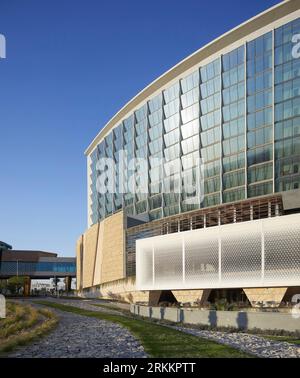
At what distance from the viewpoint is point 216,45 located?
244 ft

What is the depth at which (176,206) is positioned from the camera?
82.4 metres

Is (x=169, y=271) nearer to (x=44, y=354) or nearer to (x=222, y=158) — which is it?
(x=222, y=158)

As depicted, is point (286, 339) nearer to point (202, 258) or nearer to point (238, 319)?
point (238, 319)

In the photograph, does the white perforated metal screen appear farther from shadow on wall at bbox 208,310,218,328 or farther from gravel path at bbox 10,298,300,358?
gravel path at bbox 10,298,300,358

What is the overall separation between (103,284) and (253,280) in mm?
52750

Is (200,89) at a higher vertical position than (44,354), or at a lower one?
higher

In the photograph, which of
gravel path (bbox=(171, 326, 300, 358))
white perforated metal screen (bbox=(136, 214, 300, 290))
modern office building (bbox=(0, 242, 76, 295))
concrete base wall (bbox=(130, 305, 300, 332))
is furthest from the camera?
modern office building (bbox=(0, 242, 76, 295))

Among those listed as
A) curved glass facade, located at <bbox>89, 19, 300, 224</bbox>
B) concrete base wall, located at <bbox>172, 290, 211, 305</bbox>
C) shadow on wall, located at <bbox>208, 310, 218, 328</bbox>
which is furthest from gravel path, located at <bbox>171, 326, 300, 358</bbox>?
curved glass facade, located at <bbox>89, 19, 300, 224</bbox>

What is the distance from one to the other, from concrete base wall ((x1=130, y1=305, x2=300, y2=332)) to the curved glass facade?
2762cm

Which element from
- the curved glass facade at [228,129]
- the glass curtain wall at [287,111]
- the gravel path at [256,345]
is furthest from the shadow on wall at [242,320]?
the curved glass facade at [228,129]

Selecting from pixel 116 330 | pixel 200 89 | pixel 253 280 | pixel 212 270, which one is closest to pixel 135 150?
pixel 200 89

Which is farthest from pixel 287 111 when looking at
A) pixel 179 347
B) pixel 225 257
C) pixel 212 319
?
pixel 179 347

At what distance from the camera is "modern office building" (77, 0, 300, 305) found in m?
58.9

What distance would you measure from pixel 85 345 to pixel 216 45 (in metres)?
56.9
